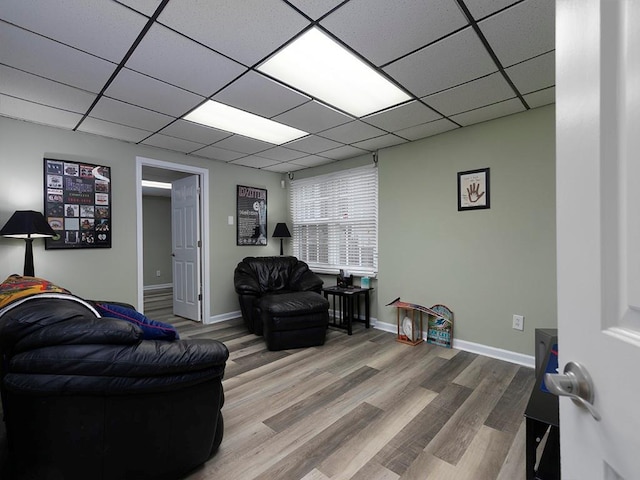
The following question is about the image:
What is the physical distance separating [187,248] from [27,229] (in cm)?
206

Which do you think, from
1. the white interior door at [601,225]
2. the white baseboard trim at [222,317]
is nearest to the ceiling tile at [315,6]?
the white interior door at [601,225]

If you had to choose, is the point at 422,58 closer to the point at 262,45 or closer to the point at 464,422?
the point at 262,45

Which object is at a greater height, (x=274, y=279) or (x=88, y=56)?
(x=88, y=56)

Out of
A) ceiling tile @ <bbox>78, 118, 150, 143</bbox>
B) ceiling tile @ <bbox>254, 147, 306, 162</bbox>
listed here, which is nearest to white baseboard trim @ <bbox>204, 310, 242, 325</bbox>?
ceiling tile @ <bbox>254, 147, 306, 162</bbox>

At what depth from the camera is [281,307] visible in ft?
10.6

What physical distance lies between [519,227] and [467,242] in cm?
49

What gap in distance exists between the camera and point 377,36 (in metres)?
1.75

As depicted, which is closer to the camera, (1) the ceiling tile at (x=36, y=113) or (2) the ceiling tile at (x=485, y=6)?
(2) the ceiling tile at (x=485, y=6)

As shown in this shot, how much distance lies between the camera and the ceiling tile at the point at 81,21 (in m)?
1.50

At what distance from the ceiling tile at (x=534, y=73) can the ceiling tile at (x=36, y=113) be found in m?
3.76

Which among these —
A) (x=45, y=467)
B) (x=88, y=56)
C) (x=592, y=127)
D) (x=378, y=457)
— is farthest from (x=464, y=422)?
(x=88, y=56)

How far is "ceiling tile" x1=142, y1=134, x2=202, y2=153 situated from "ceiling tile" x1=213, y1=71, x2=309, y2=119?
49.8 inches

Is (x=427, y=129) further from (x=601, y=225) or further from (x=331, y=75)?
(x=601, y=225)

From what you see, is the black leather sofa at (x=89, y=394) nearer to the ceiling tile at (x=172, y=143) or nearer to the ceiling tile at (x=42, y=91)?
the ceiling tile at (x=42, y=91)
